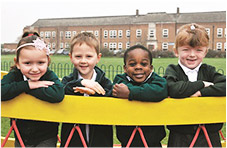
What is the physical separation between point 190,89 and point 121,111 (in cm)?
50

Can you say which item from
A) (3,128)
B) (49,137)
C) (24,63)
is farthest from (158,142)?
(3,128)

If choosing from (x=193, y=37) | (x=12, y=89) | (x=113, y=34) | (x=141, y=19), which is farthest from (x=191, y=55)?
(x=141, y=19)

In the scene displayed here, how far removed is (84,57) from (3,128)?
3.04 meters

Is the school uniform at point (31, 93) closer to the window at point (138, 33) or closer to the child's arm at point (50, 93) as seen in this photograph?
the child's arm at point (50, 93)

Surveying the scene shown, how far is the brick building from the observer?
5134 centimetres

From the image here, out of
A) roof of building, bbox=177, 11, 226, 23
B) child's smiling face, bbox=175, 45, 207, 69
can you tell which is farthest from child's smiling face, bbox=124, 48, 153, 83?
roof of building, bbox=177, 11, 226, 23

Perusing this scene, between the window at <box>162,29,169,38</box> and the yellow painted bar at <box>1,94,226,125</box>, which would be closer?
the yellow painted bar at <box>1,94,226,125</box>

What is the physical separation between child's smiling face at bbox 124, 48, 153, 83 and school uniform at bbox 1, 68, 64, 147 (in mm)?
503

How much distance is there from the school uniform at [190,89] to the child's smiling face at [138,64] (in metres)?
0.17

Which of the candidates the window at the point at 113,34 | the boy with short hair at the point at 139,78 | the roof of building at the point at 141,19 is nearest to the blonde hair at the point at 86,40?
the boy with short hair at the point at 139,78

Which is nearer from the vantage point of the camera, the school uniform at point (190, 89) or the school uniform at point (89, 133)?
the school uniform at point (190, 89)

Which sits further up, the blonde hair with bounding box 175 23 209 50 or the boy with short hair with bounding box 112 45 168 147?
the blonde hair with bounding box 175 23 209 50

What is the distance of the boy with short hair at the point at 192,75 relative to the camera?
1812 millimetres

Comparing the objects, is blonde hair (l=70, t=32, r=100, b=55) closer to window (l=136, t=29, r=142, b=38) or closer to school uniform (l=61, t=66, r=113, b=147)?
school uniform (l=61, t=66, r=113, b=147)
